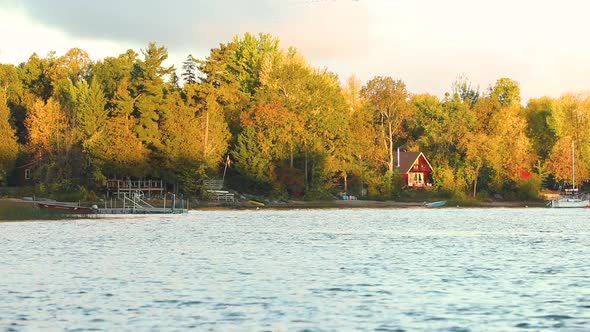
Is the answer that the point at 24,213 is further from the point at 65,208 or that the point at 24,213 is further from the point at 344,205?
the point at 344,205

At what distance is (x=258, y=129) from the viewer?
4092 inches

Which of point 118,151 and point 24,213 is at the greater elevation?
point 118,151

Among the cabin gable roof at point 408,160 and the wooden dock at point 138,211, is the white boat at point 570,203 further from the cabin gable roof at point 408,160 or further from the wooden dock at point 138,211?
the wooden dock at point 138,211

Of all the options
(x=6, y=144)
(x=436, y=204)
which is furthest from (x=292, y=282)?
(x=6, y=144)

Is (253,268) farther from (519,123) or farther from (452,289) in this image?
(519,123)

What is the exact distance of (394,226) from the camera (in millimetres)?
65188

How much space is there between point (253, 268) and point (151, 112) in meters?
67.4

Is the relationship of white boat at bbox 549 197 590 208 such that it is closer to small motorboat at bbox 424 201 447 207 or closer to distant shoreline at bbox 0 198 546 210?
distant shoreline at bbox 0 198 546 210

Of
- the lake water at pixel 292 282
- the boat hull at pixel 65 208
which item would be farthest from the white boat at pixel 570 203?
the boat hull at pixel 65 208

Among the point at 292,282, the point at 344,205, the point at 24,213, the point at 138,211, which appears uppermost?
the point at 344,205

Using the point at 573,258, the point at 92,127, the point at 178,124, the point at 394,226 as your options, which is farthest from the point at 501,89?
the point at 573,258

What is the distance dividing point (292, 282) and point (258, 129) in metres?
75.8

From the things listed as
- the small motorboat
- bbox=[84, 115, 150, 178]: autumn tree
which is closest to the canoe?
bbox=[84, 115, 150, 178]: autumn tree

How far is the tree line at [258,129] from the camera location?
98062mm
